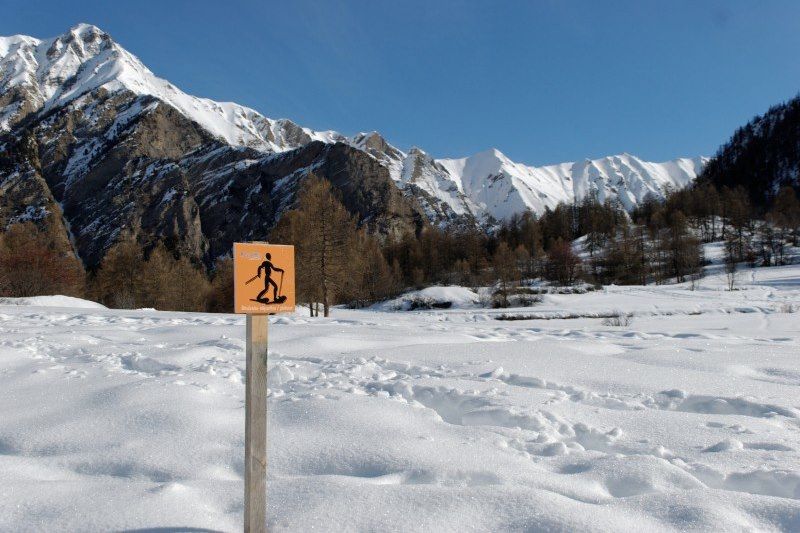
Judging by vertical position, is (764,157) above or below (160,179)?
below

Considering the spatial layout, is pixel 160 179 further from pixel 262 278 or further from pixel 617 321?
pixel 262 278

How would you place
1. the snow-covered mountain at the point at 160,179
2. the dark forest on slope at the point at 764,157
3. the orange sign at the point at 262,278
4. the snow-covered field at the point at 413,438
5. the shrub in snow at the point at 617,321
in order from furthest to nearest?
1. the snow-covered mountain at the point at 160,179
2. the dark forest on slope at the point at 764,157
3. the shrub in snow at the point at 617,321
4. the snow-covered field at the point at 413,438
5. the orange sign at the point at 262,278

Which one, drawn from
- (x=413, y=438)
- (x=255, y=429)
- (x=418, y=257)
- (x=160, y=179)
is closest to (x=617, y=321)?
(x=413, y=438)

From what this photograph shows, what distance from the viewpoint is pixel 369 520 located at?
8.89 ft

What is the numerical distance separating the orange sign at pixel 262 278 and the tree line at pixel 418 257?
1924cm

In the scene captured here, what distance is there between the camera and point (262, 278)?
8.30ft

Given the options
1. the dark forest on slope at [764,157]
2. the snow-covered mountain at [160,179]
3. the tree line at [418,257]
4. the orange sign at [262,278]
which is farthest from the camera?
the snow-covered mountain at [160,179]

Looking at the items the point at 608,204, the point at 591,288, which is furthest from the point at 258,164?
the point at 591,288

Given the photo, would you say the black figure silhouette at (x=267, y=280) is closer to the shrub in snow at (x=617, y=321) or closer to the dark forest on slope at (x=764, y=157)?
the shrub in snow at (x=617, y=321)

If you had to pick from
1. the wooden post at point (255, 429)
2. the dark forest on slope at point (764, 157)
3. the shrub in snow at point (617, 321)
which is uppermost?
the dark forest on slope at point (764, 157)

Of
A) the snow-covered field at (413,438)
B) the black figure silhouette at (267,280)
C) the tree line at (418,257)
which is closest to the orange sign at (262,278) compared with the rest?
the black figure silhouette at (267,280)

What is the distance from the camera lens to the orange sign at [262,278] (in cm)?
245

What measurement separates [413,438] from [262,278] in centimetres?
229

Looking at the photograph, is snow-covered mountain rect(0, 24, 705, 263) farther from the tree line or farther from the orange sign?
the orange sign
